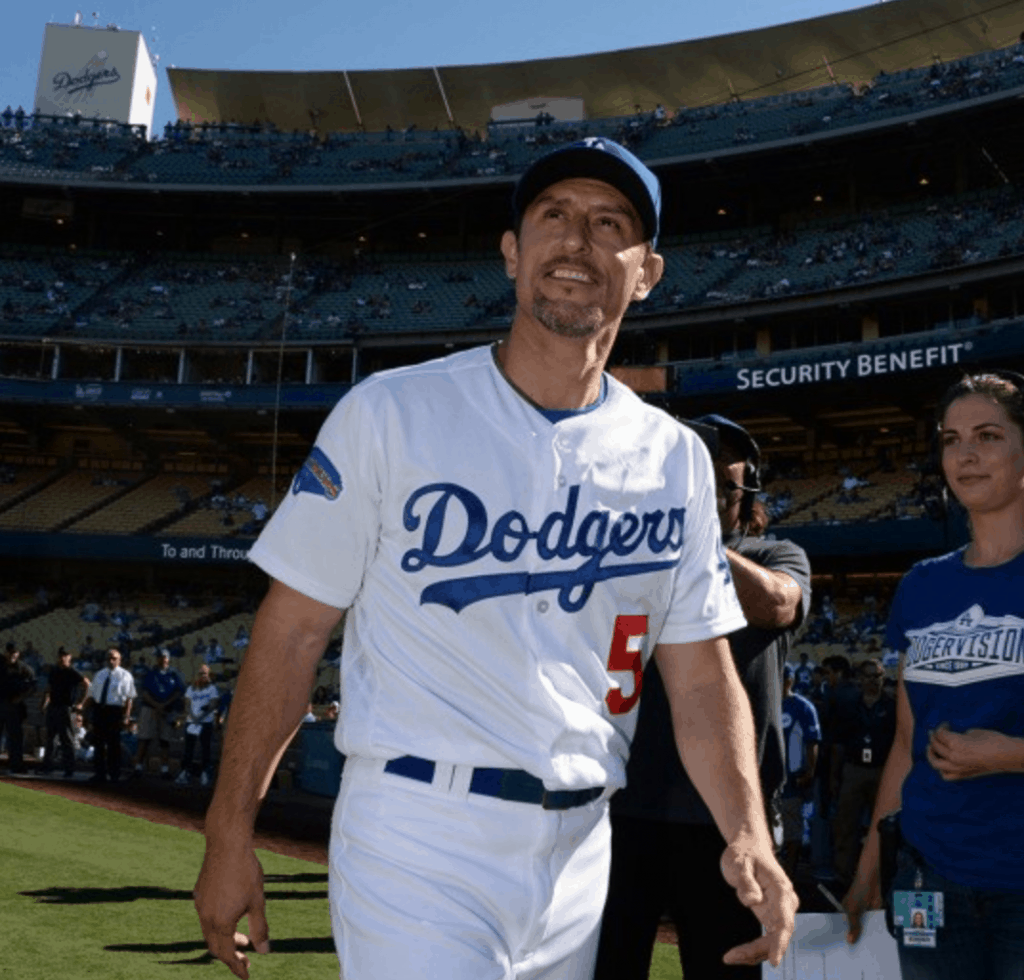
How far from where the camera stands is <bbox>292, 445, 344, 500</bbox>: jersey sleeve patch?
2.25 meters

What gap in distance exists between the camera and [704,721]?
8.11 ft

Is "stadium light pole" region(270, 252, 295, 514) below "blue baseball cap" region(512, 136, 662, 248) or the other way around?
the other way around

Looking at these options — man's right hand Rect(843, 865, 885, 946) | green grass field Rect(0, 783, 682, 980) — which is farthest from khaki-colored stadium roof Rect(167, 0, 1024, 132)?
man's right hand Rect(843, 865, 885, 946)

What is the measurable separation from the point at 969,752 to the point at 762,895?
0.79 m

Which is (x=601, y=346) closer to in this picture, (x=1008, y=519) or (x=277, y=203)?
(x=1008, y=519)

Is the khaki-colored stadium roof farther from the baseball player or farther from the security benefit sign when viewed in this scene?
the baseball player

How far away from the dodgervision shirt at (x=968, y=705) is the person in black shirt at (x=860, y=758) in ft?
22.7

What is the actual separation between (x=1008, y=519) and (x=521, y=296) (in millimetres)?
1455

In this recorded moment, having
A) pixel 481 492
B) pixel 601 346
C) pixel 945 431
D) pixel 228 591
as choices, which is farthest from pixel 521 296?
pixel 228 591

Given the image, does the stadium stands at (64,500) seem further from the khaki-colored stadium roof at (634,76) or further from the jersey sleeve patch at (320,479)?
the jersey sleeve patch at (320,479)

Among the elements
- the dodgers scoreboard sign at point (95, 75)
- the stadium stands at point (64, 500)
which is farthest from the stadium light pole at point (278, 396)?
the dodgers scoreboard sign at point (95, 75)

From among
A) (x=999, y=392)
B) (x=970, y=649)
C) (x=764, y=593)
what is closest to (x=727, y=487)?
(x=764, y=593)

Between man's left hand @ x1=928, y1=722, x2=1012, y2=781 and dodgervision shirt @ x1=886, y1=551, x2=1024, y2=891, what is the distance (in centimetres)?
9

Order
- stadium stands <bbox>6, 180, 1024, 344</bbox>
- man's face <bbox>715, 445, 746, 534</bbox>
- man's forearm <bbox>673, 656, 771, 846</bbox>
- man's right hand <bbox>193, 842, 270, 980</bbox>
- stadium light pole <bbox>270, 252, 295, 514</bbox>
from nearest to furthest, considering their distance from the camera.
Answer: man's right hand <bbox>193, 842, 270, 980</bbox>, man's forearm <bbox>673, 656, 771, 846</bbox>, man's face <bbox>715, 445, 746, 534</bbox>, stadium light pole <bbox>270, 252, 295, 514</bbox>, stadium stands <bbox>6, 180, 1024, 344</bbox>
